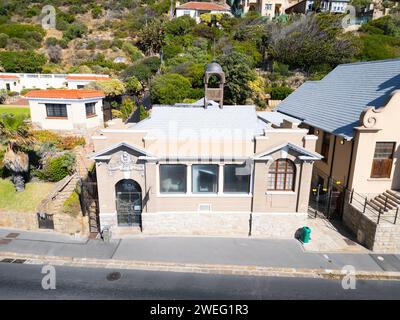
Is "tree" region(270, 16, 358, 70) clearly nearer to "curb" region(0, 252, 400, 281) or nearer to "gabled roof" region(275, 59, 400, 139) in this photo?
"gabled roof" region(275, 59, 400, 139)

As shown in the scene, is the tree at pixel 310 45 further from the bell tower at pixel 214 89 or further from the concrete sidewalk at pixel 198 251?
the concrete sidewalk at pixel 198 251

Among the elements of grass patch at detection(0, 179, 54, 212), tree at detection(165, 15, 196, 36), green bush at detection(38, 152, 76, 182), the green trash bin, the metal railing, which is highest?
tree at detection(165, 15, 196, 36)

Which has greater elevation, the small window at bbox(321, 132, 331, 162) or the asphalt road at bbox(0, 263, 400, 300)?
the small window at bbox(321, 132, 331, 162)

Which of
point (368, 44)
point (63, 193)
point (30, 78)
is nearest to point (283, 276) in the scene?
point (63, 193)

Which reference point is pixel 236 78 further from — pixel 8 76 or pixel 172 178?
pixel 8 76

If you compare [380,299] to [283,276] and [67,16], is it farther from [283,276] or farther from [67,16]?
[67,16]

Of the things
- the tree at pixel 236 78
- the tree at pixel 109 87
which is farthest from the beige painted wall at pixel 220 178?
the tree at pixel 109 87

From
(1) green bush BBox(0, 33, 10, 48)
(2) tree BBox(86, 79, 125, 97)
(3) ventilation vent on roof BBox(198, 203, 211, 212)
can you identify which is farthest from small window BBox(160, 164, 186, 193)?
(1) green bush BBox(0, 33, 10, 48)

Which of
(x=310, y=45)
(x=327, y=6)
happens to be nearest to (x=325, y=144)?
(x=310, y=45)
